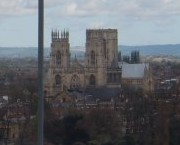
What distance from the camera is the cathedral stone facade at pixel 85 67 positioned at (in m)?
49.8

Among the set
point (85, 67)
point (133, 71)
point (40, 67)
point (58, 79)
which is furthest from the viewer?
point (133, 71)

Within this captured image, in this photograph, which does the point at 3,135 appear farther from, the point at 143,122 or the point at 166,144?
the point at 166,144

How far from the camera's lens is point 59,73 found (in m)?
50.2

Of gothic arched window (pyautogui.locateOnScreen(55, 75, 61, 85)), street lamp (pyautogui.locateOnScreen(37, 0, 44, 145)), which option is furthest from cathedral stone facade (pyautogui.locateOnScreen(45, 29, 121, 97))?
street lamp (pyautogui.locateOnScreen(37, 0, 44, 145))

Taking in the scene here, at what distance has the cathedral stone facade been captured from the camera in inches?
1961

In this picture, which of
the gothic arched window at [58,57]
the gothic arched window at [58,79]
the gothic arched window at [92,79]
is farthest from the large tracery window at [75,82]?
the gothic arched window at [58,57]

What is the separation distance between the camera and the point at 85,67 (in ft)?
171

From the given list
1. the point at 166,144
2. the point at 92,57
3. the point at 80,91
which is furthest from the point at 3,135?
the point at 92,57

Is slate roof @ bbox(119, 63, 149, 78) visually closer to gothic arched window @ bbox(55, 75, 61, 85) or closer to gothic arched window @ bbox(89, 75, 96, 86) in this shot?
gothic arched window @ bbox(89, 75, 96, 86)

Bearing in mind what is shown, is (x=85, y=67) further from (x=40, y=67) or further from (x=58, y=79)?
(x=40, y=67)

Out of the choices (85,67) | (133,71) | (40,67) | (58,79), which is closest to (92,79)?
(85,67)

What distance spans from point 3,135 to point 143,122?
5503 mm

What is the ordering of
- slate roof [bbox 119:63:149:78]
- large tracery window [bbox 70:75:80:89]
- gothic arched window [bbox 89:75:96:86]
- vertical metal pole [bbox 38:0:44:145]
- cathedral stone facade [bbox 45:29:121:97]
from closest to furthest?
vertical metal pole [bbox 38:0:44:145]
cathedral stone facade [bbox 45:29:121:97]
large tracery window [bbox 70:75:80:89]
gothic arched window [bbox 89:75:96:86]
slate roof [bbox 119:63:149:78]

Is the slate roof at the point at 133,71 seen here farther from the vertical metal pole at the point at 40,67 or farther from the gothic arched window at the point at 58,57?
the vertical metal pole at the point at 40,67
